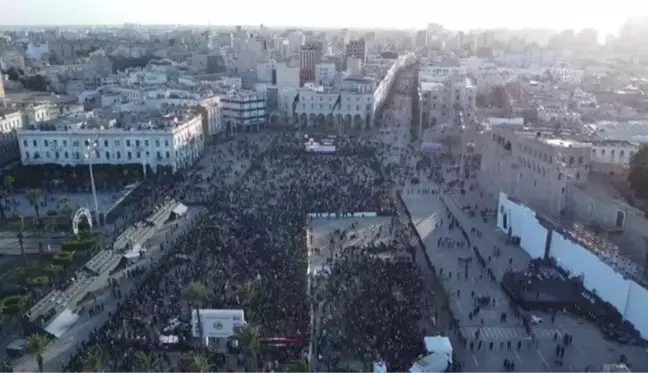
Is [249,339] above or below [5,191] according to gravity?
above

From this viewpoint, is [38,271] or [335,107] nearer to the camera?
[38,271]

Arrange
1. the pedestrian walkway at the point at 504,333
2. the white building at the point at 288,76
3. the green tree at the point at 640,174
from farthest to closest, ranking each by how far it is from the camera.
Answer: the white building at the point at 288,76, the green tree at the point at 640,174, the pedestrian walkway at the point at 504,333

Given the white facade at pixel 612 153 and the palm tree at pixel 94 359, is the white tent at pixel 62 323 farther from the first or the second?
the white facade at pixel 612 153

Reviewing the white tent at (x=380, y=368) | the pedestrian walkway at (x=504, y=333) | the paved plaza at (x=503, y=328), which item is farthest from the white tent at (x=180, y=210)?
the white tent at (x=380, y=368)

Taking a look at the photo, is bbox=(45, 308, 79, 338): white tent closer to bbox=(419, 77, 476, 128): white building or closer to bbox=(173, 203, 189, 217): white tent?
bbox=(173, 203, 189, 217): white tent

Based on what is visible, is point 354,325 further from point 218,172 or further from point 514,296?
point 218,172

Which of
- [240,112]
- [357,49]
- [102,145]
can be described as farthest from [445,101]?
[357,49]

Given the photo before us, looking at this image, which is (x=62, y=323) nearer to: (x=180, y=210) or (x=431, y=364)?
(x=180, y=210)

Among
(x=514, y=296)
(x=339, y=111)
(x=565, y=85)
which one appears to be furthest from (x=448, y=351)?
(x=565, y=85)
